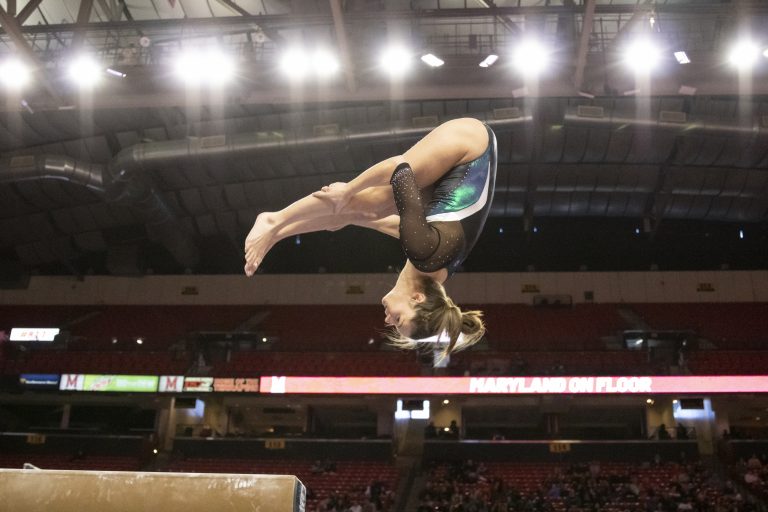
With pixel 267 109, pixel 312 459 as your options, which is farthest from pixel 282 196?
pixel 312 459

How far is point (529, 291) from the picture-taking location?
26844 millimetres

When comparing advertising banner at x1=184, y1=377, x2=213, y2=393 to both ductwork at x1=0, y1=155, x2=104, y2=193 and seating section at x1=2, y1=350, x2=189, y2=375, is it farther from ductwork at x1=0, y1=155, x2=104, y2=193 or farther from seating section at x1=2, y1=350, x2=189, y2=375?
ductwork at x1=0, y1=155, x2=104, y2=193

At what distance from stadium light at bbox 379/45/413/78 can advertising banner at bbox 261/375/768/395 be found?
968 cm

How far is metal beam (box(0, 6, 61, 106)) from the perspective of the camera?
1216 centimetres

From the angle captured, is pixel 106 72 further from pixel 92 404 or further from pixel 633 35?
pixel 92 404

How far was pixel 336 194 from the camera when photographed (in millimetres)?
4035

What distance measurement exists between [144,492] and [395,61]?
1069 centimetres

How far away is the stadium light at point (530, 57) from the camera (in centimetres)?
1252

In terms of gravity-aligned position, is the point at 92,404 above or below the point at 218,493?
above

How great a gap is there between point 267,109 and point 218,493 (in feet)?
52.8

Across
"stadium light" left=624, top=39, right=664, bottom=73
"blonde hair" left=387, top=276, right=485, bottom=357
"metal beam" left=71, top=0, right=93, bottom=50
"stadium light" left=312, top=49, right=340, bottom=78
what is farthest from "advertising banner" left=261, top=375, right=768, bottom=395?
"blonde hair" left=387, top=276, right=485, bottom=357

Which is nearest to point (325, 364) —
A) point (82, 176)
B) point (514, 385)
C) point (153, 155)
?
point (514, 385)

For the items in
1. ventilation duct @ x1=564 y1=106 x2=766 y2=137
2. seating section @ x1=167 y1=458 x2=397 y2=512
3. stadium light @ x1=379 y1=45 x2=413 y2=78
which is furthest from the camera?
seating section @ x1=167 y1=458 x2=397 y2=512

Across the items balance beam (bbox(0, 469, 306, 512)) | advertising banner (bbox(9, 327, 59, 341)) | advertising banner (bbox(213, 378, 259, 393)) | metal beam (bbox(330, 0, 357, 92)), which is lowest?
balance beam (bbox(0, 469, 306, 512))
